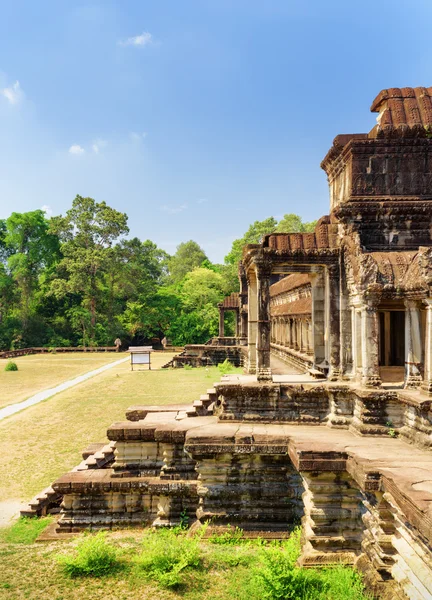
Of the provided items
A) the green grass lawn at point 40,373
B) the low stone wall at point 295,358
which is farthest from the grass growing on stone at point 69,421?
the low stone wall at point 295,358

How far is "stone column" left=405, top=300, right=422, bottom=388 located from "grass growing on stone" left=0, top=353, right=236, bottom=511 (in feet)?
26.6

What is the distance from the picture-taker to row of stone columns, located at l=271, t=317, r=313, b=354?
15914 millimetres

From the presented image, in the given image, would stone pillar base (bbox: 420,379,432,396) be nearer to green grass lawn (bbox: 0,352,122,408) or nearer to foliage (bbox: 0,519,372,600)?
foliage (bbox: 0,519,372,600)

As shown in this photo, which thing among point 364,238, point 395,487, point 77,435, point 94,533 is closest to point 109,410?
point 77,435

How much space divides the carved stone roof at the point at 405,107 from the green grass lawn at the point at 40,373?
1723 cm

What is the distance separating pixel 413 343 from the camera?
850cm

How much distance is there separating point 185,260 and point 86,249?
34.3 m

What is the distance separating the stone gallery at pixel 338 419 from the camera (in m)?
6.32

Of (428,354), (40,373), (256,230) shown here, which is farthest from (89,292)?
(428,354)

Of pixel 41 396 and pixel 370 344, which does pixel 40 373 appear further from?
pixel 370 344

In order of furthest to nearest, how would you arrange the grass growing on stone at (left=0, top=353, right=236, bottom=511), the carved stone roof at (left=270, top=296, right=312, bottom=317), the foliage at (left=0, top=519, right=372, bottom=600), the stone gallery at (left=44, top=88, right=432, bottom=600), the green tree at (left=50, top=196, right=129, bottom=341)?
the green tree at (left=50, top=196, right=129, bottom=341), the carved stone roof at (left=270, top=296, right=312, bottom=317), the grass growing on stone at (left=0, top=353, right=236, bottom=511), the stone gallery at (left=44, top=88, right=432, bottom=600), the foliage at (left=0, top=519, right=372, bottom=600)

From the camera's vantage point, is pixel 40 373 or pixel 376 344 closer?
pixel 376 344

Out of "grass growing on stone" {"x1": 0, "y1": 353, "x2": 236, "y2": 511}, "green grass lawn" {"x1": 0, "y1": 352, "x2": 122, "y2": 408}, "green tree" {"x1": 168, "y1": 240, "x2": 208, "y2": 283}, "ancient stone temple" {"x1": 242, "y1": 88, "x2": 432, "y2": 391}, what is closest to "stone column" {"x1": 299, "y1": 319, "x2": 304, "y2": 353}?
"grass growing on stone" {"x1": 0, "y1": 353, "x2": 236, "y2": 511}

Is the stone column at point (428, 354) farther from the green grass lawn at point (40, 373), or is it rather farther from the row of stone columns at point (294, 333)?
the green grass lawn at point (40, 373)
